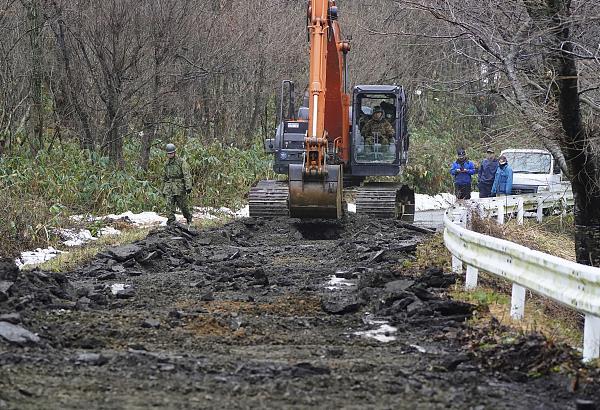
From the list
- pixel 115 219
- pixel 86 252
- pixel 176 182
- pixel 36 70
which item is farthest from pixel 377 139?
pixel 86 252

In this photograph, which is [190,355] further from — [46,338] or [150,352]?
[46,338]

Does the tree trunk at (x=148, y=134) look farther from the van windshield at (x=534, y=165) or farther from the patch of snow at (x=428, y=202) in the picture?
the van windshield at (x=534, y=165)

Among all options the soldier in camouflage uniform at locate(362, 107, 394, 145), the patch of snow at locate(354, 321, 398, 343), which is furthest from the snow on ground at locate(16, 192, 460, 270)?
the patch of snow at locate(354, 321, 398, 343)

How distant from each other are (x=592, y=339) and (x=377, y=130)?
620 inches

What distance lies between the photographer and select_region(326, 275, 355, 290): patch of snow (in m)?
12.0

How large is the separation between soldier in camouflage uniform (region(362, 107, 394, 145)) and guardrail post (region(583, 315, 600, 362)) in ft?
51.2

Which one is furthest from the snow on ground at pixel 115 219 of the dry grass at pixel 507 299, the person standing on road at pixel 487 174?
the dry grass at pixel 507 299

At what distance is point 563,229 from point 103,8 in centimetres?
1255

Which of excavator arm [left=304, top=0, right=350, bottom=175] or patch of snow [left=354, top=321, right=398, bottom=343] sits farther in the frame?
excavator arm [left=304, top=0, right=350, bottom=175]

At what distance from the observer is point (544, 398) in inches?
245

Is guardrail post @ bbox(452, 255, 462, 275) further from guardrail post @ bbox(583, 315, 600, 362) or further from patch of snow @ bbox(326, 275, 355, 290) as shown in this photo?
guardrail post @ bbox(583, 315, 600, 362)

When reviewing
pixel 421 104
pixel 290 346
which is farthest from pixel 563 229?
pixel 421 104

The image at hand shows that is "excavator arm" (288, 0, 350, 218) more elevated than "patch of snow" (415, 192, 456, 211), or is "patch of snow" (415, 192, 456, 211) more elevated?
"excavator arm" (288, 0, 350, 218)

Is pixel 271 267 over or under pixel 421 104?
under
